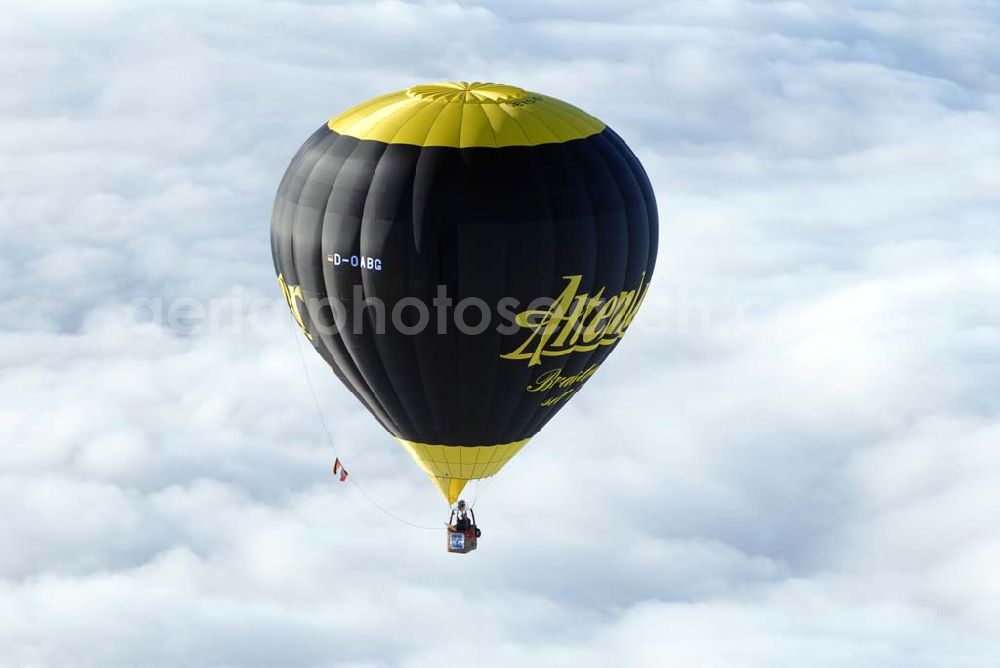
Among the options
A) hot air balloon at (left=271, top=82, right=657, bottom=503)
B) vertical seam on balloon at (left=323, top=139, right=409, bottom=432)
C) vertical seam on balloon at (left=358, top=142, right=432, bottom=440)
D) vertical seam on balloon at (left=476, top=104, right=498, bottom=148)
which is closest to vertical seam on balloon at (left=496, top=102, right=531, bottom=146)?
hot air balloon at (left=271, top=82, right=657, bottom=503)

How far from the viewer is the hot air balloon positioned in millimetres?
40938

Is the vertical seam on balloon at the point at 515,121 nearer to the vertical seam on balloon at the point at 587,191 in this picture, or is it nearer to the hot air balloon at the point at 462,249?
the hot air balloon at the point at 462,249

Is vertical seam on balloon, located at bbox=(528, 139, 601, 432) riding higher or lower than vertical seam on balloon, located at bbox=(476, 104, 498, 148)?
lower

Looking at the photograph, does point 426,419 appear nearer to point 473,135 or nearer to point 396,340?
point 396,340

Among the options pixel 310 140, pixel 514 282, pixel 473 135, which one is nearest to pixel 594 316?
pixel 514 282

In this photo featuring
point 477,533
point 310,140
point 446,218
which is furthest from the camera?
point 477,533

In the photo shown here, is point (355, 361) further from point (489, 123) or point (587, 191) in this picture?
point (587, 191)

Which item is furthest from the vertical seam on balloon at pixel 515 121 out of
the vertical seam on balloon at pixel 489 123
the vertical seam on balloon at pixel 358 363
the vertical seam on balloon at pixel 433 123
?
the vertical seam on balloon at pixel 358 363

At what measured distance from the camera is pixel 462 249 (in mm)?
40844

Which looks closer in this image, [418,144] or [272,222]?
[418,144]

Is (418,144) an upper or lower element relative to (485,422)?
upper

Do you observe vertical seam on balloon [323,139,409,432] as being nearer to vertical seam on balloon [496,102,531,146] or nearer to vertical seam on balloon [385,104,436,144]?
vertical seam on balloon [385,104,436,144]

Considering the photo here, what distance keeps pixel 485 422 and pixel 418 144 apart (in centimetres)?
728

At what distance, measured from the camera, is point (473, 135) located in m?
41.4
